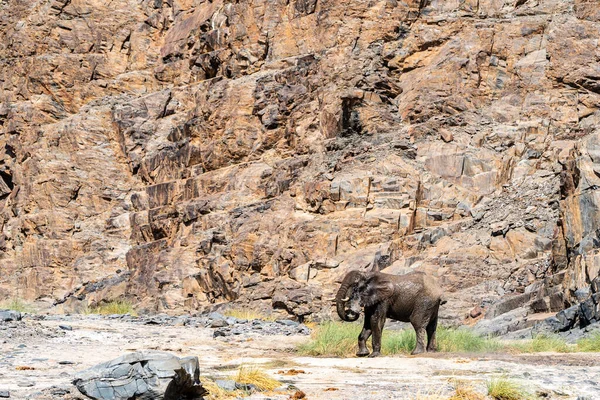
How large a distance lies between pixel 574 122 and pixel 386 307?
711 inches

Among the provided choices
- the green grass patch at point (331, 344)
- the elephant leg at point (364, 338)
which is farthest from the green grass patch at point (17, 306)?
the elephant leg at point (364, 338)

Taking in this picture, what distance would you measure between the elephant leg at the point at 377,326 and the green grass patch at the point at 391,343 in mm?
509

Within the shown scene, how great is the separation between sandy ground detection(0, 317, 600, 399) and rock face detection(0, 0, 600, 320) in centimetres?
724

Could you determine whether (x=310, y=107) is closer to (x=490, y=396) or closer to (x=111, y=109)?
(x=111, y=109)

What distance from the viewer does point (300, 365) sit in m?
13.1

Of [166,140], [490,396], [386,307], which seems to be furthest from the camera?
[166,140]

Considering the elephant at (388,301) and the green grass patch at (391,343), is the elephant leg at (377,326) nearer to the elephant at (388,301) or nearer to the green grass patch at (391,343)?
the elephant at (388,301)

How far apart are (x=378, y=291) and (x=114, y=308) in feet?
51.4

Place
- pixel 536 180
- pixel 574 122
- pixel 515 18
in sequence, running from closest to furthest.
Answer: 1. pixel 536 180
2. pixel 574 122
3. pixel 515 18

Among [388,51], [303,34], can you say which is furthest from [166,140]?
[388,51]

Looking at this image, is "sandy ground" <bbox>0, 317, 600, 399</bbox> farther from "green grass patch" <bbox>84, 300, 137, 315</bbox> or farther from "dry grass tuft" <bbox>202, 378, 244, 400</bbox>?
"green grass patch" <bbox>84, 300, 137, 315</bbox>

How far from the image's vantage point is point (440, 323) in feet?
74.6

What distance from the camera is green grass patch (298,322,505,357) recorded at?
1545 centimetres

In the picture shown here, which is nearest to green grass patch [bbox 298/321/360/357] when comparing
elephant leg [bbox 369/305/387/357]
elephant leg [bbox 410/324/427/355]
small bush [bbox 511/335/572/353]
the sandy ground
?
the sandy ground
